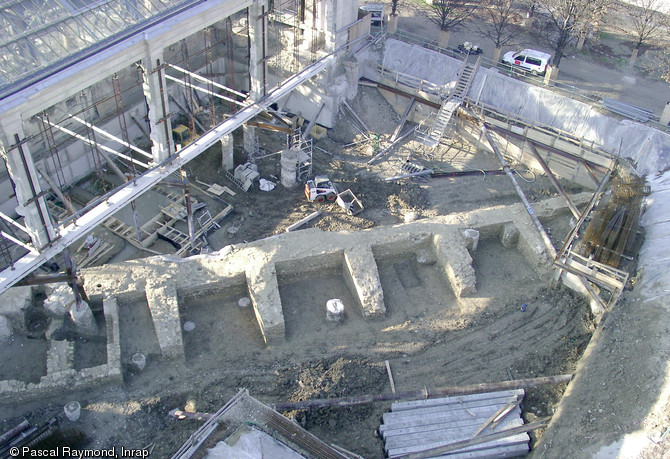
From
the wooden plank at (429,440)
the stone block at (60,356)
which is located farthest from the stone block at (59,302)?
the wooden plank at (429,440)

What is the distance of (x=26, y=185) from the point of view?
16.6 m

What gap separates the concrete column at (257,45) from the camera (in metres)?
22.9

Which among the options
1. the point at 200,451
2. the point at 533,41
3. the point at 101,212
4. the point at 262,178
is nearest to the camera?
the point at 200,451

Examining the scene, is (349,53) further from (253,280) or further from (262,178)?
(253,280)

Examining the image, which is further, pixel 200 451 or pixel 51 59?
pixel 51 59

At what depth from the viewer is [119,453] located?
53.4 ft

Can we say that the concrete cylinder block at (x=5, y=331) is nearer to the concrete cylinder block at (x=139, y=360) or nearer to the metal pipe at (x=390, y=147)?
the concrete cylinder block at (x=139, y=360)

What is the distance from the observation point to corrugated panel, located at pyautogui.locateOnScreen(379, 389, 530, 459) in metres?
16.2

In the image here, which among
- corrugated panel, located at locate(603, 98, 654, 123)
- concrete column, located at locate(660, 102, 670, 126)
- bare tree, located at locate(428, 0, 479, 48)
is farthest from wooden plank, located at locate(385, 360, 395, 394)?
bare tree, located at locate(428, 0, 479, 48)

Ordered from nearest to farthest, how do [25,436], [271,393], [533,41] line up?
1. [25,436]
2. [271,393]
3. [533,41]

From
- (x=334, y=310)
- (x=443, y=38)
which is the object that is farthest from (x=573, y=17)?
(x=334, y=310)

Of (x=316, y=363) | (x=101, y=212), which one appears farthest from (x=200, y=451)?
(x=101, y=212)

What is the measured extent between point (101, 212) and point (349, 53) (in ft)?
52.6

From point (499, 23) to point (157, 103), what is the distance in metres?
22.4
